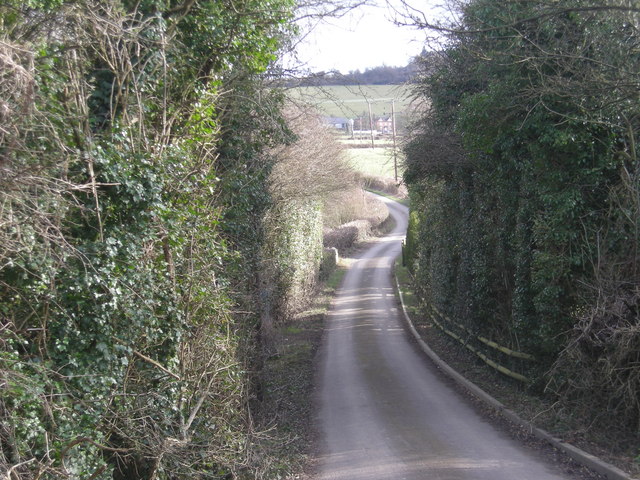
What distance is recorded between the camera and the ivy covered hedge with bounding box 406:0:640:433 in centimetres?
900

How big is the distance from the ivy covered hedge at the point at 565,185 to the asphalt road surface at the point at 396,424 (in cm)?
162

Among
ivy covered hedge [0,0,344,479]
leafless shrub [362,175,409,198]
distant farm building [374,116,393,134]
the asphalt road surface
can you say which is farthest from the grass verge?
distant farm building [374,116,393,134]

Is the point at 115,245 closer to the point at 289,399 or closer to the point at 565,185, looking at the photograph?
the point at 565,185

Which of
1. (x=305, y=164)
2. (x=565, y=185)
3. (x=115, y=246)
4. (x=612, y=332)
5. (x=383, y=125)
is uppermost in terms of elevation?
(x=383, y=125)

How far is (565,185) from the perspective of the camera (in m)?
10.3

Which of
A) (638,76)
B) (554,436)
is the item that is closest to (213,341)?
(554,436)

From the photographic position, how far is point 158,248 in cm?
782

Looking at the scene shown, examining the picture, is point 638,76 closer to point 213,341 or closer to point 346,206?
point 213,341

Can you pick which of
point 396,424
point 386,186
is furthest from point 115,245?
point 386,186

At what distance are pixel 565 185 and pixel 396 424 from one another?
17.4 feet

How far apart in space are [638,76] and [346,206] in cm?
4141

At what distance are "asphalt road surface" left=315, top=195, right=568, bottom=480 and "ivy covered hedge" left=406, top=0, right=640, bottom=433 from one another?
1620 mm

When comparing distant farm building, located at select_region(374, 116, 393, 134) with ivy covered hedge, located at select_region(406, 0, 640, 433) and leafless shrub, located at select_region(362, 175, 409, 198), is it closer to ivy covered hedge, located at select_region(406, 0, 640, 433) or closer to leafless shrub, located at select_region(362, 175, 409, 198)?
leafless shrub, located at select_region(362, 175, 409, 198)

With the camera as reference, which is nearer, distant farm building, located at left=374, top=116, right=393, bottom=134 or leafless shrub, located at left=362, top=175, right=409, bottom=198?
leafless shrub, located at left=362, top=175, right=409, bottom=198
